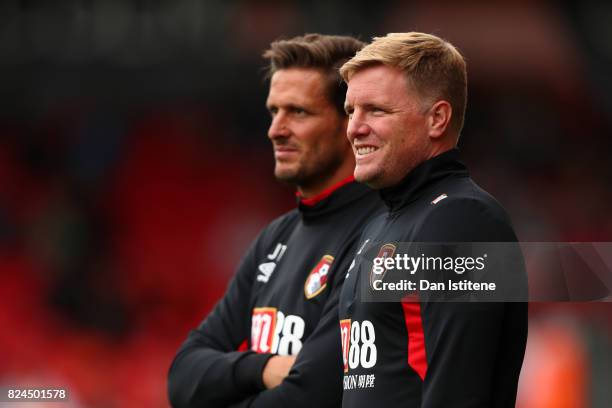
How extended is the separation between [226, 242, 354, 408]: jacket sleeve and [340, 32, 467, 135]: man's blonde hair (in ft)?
2.45

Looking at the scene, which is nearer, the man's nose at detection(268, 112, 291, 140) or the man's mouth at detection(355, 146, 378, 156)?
the man's mouth at detection(355, 146, 378, 156)

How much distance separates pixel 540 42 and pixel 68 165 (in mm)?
4901

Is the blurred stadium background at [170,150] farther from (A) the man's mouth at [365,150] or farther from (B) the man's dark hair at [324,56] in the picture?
(A) the man's mouth at [365,150]

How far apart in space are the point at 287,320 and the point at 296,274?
159 millimetres

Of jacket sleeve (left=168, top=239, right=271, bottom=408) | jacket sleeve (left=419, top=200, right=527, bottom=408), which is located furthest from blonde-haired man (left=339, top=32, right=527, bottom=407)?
jacket sleeve (left=168, top=239, right=271, bottom=408)

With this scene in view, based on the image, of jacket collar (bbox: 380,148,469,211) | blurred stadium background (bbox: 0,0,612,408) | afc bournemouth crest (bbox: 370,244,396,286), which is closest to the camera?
afc bournemouth crest (bbox: 370,244,396,286)

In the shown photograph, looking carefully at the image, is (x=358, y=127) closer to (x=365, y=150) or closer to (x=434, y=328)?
(x=365, y=150)

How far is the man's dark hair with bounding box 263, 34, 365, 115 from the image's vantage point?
3.76m

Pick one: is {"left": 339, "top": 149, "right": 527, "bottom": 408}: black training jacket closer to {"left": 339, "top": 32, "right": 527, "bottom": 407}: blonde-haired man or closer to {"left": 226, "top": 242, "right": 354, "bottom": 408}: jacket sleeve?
{"left": 339, "top": 32, "right": 527, "bottom": 407}: blonde-haired man

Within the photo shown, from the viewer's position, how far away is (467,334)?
2.48 m

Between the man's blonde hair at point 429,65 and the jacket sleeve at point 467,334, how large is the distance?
1.14 feet

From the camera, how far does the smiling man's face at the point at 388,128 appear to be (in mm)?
2861

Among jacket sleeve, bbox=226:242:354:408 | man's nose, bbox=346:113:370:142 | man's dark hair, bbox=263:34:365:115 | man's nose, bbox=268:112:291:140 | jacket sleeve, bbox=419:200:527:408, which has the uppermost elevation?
man's dark hair, bbox=263:34:365:115

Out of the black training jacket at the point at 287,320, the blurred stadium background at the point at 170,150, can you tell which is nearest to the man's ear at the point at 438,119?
the black training jacket at the point at 287,320
